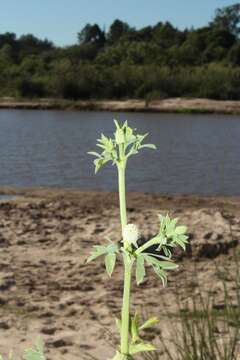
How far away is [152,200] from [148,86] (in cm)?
4354

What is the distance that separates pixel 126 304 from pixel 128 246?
50 millimetres

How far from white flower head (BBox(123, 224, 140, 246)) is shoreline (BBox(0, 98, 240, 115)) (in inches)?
1791

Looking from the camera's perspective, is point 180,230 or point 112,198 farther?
point 112,198

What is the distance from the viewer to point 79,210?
955cm

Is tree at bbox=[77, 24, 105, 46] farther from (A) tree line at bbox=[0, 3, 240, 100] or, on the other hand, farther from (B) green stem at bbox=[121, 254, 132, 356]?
(B) green stem at bbox=[121, 254, 132, 356]

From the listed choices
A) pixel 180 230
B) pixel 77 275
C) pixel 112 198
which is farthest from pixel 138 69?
pixel 180 230

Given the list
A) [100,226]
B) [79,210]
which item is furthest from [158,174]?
[100,226]

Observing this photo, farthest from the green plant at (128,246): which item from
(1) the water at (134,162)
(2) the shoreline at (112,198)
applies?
(1) the water at (134,162)

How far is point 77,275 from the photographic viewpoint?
5.92 m

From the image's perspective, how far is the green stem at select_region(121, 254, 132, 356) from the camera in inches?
22.7

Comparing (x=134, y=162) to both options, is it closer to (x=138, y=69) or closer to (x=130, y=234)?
(x=130, y=234)

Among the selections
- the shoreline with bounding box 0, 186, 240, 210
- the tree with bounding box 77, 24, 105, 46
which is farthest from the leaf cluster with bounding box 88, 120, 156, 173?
the tree with bounding box 77, 24, 105, 46

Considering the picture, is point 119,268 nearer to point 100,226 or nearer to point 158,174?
point 100,226

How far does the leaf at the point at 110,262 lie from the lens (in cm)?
58
